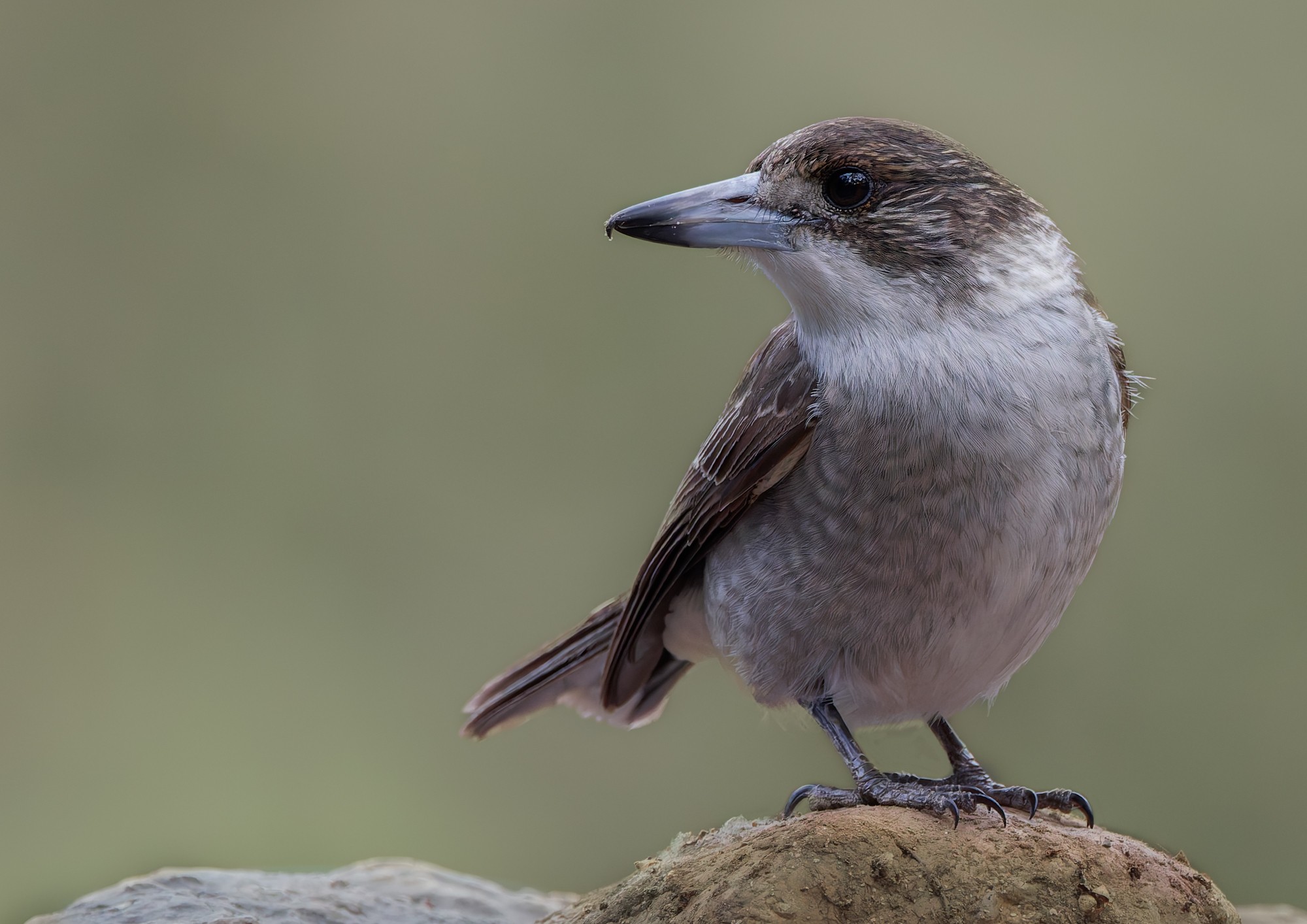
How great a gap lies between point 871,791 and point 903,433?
0.95 meters

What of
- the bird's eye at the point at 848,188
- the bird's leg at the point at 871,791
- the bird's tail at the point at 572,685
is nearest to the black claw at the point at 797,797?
the bird's leg at the point at 871,791

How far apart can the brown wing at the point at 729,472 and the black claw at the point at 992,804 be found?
0.98 metres

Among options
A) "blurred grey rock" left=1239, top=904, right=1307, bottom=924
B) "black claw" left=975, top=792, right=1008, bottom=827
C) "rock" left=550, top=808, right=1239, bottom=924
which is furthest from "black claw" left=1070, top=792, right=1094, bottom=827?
"blurred grey rock" left=1239, top=904, right=1307, bottom=924

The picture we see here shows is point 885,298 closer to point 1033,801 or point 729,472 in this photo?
point 729,472

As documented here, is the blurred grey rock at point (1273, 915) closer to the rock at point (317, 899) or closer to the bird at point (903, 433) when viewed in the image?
the bird at point (903, 433)

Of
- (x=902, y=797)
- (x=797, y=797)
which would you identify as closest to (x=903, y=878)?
(x=902, y=797)

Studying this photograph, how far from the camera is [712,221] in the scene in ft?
11.3

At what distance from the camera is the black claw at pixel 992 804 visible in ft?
10.6

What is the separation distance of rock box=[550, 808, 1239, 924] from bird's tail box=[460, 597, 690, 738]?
1241 millimetres

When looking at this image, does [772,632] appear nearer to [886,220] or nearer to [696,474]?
[696,474]

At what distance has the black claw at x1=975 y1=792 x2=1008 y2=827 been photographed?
128 inches

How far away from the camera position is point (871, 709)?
3816 mm

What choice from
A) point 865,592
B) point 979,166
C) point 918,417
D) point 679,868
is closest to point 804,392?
point 918,417

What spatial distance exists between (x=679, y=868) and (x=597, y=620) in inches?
49.4
